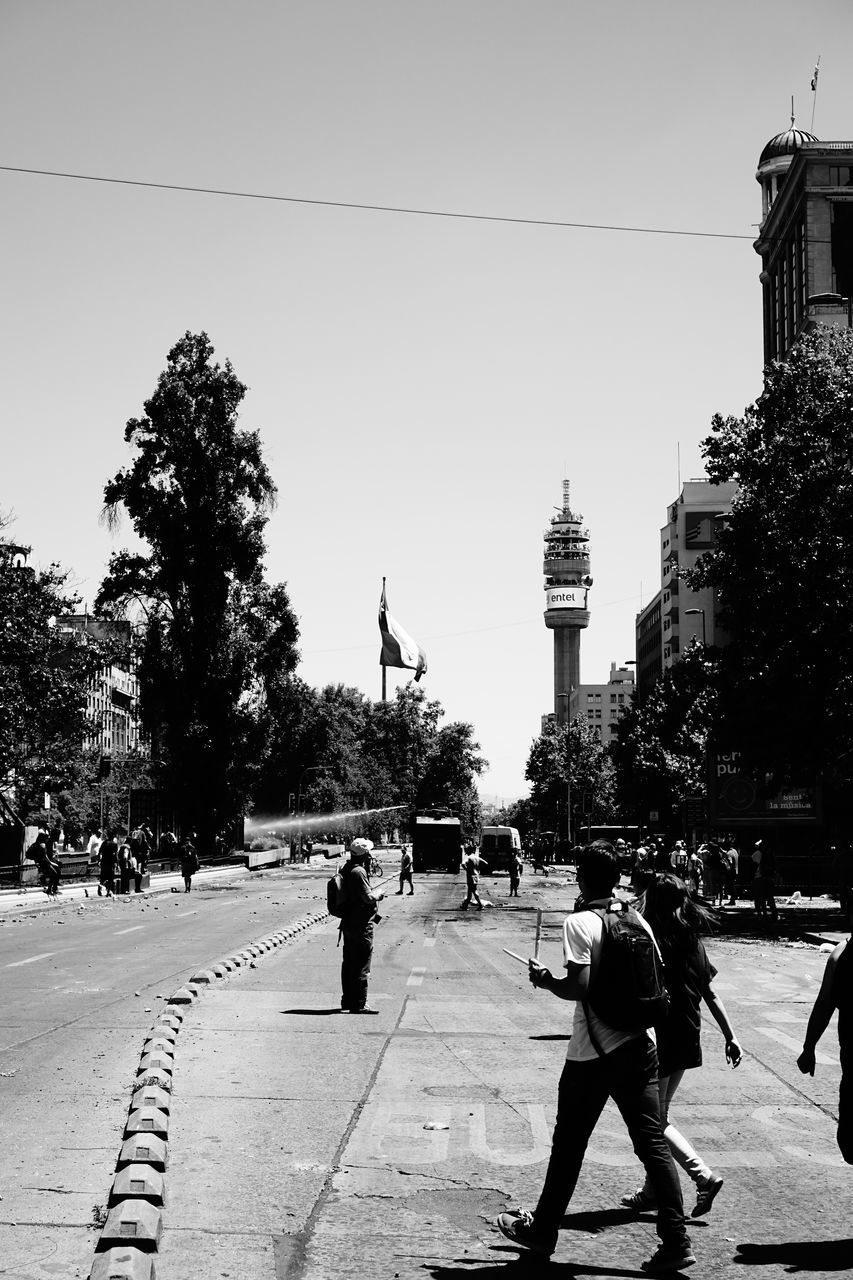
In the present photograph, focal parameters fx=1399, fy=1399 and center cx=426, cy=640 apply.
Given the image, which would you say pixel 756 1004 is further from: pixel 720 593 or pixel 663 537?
pixel 663 537

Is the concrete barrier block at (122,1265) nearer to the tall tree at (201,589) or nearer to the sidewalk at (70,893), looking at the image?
the sidewalk at (70,893)

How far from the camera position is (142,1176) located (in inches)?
276

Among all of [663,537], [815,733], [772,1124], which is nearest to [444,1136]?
[772,1124]

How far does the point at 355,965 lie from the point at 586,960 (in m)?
9.03

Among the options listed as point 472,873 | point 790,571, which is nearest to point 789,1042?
point 790,571

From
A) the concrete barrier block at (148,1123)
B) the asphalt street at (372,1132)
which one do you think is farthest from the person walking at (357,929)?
the concrete barrier block at (148,1123)

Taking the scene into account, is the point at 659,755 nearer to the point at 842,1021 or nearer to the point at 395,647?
the point at 395,647

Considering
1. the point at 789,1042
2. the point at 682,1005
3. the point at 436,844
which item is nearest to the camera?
the point at 682,1005

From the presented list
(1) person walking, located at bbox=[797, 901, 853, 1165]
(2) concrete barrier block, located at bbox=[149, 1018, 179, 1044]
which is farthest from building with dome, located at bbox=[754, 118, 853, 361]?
(1) person walking, located at bbox=[797, 901, 853, 1165]

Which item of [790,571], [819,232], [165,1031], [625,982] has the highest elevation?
[819,232]

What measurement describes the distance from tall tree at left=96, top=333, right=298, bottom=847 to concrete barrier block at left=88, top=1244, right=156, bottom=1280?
4855 centimetres

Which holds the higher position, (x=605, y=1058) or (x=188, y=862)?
(x=605, y=1058)

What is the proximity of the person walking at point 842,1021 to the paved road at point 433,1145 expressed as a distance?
1.87 ft

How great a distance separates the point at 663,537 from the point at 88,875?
339 ft
